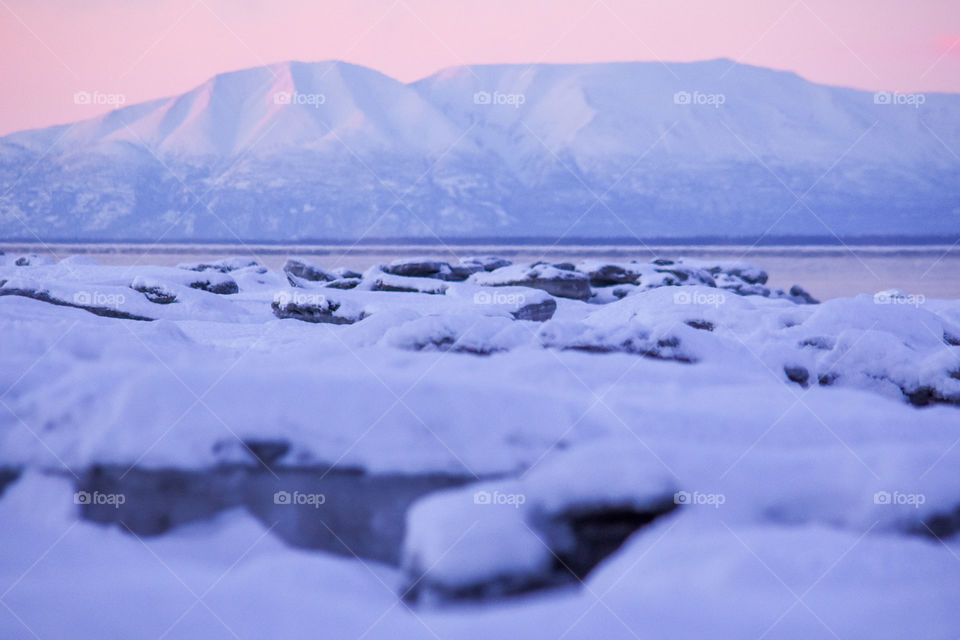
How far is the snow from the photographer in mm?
1945

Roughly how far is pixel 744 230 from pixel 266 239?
5681 cm

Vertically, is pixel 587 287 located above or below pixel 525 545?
below

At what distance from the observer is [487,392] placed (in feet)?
8.04

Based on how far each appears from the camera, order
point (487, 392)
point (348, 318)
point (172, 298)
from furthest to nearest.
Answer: point (172, 298), point (348, 318), point (487, 392)

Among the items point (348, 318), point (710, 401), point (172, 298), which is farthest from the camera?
point (172, 298)

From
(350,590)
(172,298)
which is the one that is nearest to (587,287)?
(172,298)

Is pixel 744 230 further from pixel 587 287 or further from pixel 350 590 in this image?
pixel 350 590

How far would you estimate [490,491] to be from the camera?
7.22 ft

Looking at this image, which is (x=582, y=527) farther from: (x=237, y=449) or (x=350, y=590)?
(x=237, y=449)

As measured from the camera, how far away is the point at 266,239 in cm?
9281

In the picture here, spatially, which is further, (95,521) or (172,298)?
(172,298)

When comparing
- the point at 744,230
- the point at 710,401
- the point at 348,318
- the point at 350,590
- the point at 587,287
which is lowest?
the point at 744,230

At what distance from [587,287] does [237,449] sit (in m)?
10.2

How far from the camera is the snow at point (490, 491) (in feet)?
6.38
